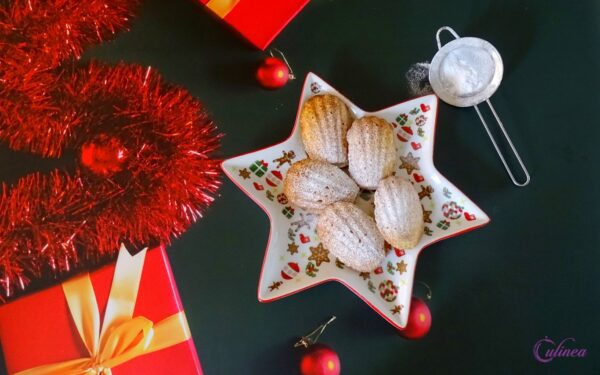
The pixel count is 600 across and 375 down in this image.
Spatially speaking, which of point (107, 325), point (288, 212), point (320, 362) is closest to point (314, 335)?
point (320, 362)

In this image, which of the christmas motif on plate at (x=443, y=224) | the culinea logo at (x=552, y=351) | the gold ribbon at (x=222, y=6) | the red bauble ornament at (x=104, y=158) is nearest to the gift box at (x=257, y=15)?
the gold ribbon at (x=222, y=6)

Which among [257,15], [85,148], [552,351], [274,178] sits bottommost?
[552,351]

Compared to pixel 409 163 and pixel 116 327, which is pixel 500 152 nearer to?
pixel 409 163

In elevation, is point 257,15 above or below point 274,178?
above

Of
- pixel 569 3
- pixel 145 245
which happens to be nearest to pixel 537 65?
pixel 569 3

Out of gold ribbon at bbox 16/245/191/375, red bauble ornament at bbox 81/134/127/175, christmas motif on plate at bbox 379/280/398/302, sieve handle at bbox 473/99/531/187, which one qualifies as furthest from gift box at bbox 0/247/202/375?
sieve handle at bbox 473/99/531/187
